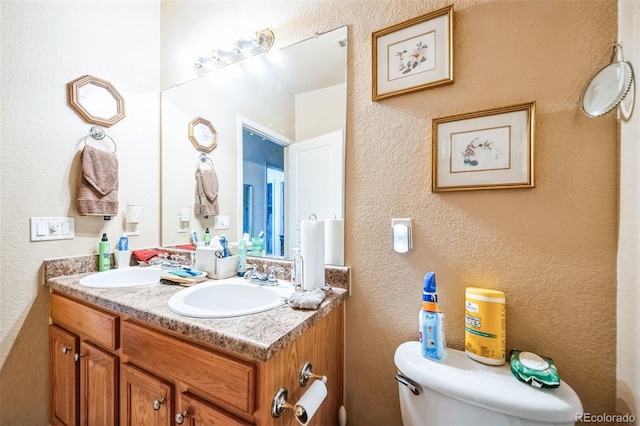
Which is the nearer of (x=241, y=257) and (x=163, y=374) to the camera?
(x=163, y=374)

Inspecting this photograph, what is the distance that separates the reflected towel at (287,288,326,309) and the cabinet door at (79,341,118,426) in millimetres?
705

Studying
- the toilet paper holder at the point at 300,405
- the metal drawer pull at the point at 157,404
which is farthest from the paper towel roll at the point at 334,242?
the metal drawer pull at the point at 157,404

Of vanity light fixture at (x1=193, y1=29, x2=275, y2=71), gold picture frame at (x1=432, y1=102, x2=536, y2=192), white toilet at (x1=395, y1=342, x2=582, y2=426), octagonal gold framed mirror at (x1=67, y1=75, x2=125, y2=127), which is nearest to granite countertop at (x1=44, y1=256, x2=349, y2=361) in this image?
white toilet at (x1=395, y1=342, x2=582, y2=426)

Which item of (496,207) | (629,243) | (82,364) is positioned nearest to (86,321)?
(82,364)

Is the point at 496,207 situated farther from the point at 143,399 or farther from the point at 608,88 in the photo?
the point at 143,399

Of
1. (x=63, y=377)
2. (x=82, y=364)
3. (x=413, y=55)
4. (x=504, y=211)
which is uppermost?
(x=413, y=55)

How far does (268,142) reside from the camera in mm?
1276

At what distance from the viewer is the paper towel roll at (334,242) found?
3.45 ft

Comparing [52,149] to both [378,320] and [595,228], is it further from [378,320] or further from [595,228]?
[595,228]

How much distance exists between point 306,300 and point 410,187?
552 mm

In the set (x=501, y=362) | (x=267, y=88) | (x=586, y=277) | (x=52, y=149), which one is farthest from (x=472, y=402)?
(x=52, y=149)

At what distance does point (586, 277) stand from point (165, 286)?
58.5 inches

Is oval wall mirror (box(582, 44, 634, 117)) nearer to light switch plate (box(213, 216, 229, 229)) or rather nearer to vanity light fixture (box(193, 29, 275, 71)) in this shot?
vanity light fixture (box(193, 29, 275, 71))

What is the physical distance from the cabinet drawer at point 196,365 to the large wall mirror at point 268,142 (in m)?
0.58
